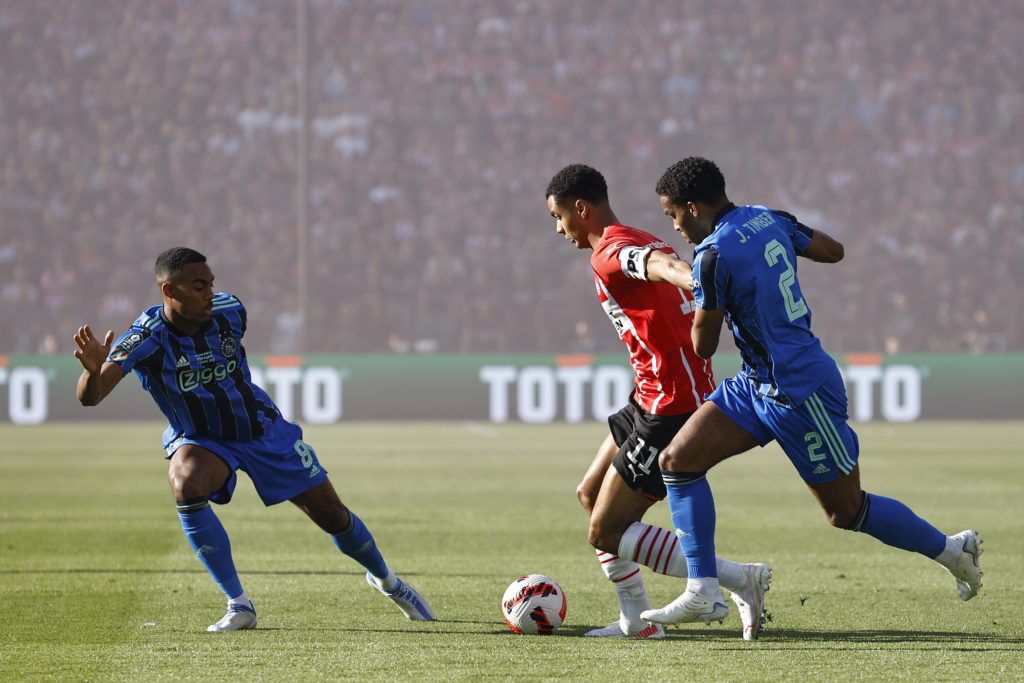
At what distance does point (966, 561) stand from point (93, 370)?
3669 millimetres

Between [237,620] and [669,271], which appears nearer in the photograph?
[669,271]

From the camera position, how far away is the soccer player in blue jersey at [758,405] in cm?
579

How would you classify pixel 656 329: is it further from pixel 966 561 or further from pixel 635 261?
pixel 966 561

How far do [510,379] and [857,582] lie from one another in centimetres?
1737

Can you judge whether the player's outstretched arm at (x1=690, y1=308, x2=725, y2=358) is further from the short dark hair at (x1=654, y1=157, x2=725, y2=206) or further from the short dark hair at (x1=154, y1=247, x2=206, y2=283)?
the short dark hair at (x1=154, y1=247, x2=206, y2=283)

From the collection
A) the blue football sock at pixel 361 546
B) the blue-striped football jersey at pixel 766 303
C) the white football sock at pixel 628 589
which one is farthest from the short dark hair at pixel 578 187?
the blue football sock at pixel 361 546

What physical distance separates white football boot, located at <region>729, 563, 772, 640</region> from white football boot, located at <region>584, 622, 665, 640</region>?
0.37 metres

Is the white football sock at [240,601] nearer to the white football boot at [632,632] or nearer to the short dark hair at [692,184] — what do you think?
the white football boot at [632,632]

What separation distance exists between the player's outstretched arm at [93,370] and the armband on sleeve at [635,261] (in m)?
2.18

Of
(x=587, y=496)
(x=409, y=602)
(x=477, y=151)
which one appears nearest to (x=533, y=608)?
(x=587, y=496)

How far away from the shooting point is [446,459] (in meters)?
17.8

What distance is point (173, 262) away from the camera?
651 centimetres

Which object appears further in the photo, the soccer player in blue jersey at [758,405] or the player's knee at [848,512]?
the player's knee at [848,512]

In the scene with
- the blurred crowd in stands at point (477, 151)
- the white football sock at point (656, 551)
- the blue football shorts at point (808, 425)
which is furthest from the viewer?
the blurred crowd in stands at point (477, 151)
